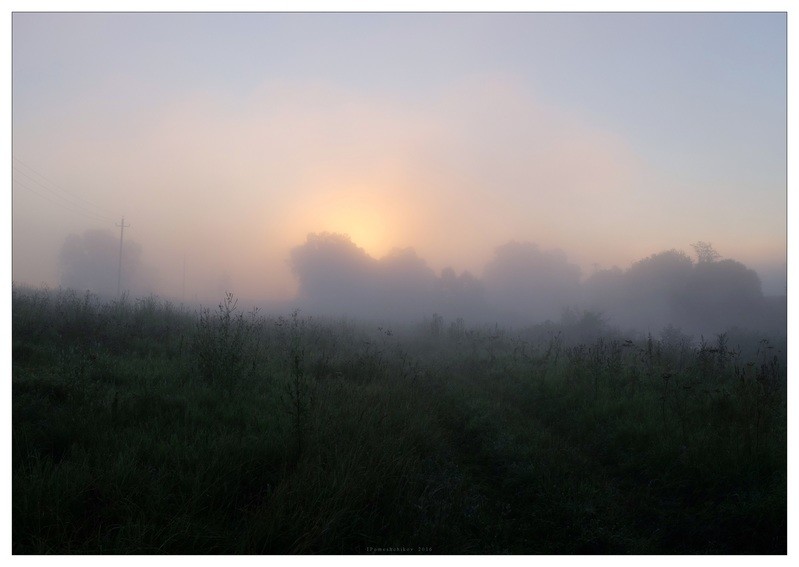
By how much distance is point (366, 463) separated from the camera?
13.3 feet

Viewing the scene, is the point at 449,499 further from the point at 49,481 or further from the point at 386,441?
the point at 49,481

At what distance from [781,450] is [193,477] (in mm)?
7199

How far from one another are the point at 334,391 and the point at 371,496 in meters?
3.00

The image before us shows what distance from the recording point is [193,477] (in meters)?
3.55

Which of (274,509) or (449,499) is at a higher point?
(274,509)

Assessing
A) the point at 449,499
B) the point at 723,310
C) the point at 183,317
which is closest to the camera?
the point at 449,499

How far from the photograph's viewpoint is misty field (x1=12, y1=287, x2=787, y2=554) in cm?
322

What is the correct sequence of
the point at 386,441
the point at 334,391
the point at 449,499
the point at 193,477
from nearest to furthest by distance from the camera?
the point at 193,477 < the point at 449,499 < the point at 386,441 < the point at 334,391

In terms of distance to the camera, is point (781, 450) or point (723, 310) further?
point (723, 310)

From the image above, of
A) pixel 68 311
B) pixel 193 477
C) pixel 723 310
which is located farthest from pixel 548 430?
pixel 723 310

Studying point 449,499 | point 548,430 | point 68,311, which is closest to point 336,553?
point 449,499

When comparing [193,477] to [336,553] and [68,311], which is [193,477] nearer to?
[336,553]

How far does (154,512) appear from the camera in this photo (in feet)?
10.3

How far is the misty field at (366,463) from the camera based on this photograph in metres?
3.22
